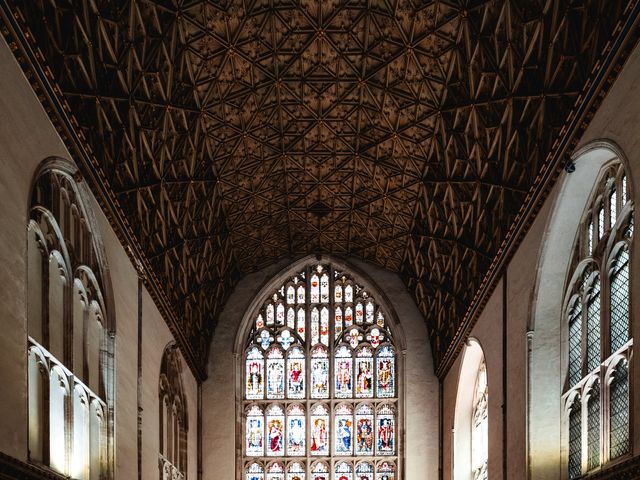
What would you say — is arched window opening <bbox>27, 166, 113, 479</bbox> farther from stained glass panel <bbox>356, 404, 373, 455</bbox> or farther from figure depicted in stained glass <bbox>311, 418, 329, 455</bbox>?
stained glass panel <bbox>356, 404, 373, 455</bbox>

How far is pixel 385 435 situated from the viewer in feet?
112

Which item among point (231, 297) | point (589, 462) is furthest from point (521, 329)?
point (231, 297)

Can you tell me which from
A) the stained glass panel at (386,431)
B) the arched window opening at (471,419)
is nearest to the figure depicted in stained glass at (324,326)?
the stained glass panel at (386,431)

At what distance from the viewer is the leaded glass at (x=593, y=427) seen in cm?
1689

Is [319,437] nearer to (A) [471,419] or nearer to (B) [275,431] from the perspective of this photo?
(B) [275,431]

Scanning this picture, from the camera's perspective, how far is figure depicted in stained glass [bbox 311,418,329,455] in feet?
113

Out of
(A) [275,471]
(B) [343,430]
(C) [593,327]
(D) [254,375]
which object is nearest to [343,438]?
(B) [343,430]

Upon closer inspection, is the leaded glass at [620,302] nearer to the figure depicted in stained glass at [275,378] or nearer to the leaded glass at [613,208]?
the leaded glass at [613,208]

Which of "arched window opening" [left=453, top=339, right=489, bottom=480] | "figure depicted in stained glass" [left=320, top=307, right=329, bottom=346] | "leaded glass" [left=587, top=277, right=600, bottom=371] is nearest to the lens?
"leaded glass" [left=587, top=277, right=600, bottom=371]

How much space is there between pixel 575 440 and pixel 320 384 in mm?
17226

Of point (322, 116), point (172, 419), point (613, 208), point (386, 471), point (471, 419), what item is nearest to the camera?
point (613, 208)

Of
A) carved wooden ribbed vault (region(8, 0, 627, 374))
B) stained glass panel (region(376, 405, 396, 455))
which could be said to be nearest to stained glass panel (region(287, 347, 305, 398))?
stained glass panel (region(376, 405, 396, 455))

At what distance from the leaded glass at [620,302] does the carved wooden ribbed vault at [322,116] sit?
2963mm

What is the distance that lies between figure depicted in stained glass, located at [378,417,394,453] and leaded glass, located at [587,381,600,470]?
56.5 feet
